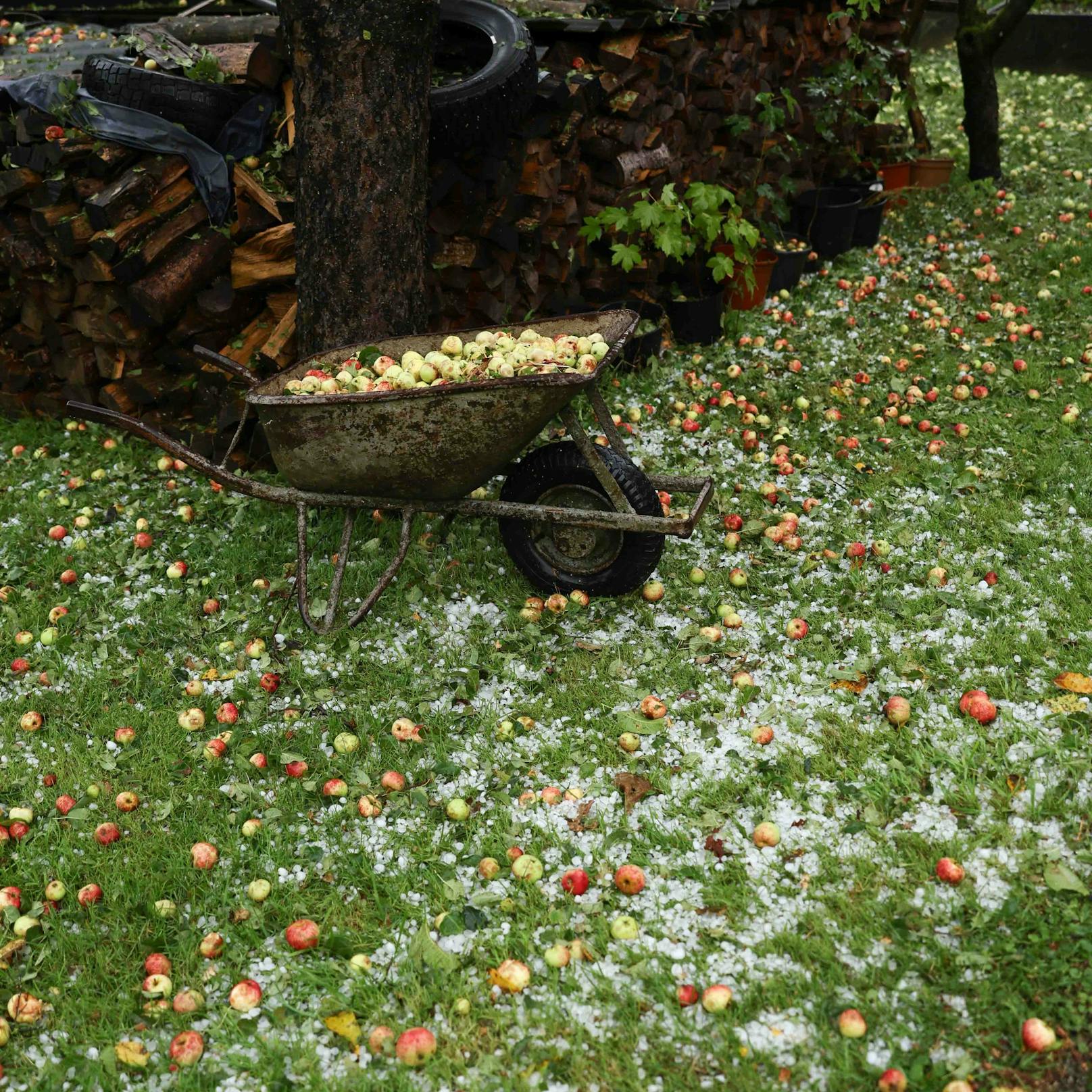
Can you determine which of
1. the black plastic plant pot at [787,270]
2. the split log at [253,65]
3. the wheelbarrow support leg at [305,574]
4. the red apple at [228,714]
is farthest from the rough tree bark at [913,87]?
the red apple at [228,714]

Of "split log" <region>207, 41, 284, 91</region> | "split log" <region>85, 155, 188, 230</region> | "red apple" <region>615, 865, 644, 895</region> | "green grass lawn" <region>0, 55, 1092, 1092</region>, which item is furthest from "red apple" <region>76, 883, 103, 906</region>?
"split log" <region>207, 41, 284, 91</region>

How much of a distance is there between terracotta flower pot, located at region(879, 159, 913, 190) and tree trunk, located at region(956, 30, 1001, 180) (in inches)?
27.4

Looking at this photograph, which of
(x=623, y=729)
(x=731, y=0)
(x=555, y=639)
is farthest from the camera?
(x=731, y=0)

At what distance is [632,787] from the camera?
3.05 meters

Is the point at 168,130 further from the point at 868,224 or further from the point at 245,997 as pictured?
the point at 868,224

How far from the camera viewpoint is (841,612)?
150 inches

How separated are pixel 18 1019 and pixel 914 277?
701 centimetres

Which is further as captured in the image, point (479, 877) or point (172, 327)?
point (172, 327)

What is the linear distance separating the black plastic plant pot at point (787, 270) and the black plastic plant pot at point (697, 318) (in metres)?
0.80

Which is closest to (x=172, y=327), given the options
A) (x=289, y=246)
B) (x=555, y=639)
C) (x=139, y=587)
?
(x=289, y=246)

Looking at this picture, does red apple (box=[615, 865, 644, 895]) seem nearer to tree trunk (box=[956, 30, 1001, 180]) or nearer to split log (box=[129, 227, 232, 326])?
split log (box=[129, 227, 232, 326])

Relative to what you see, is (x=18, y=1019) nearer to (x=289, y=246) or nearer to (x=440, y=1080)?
(x=440, y=1080)

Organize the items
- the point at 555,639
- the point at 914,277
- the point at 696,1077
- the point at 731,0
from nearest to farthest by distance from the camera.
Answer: the point at 696,1077
the point at 555,639
the point at 731,0
the point at 914,277

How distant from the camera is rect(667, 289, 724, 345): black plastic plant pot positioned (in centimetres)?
614
